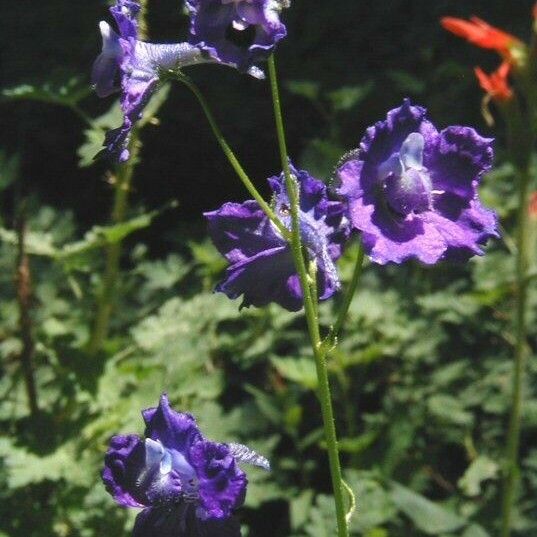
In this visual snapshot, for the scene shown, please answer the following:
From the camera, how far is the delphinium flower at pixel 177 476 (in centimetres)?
123

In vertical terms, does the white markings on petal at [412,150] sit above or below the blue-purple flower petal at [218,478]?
above

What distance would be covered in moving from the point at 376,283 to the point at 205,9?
5.26 feet

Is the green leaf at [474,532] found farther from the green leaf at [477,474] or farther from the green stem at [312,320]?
the green stem at [312,320]

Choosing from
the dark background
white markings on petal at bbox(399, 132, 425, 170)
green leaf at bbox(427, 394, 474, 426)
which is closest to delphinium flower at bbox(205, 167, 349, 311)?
white markings on petal at bbox(399, 132, 425, 170)

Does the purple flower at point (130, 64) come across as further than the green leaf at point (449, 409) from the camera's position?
No

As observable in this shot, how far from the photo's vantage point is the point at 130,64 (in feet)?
4.01

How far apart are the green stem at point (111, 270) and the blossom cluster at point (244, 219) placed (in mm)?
865

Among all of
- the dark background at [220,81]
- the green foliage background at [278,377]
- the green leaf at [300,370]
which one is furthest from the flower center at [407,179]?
the dark background at [220,81]

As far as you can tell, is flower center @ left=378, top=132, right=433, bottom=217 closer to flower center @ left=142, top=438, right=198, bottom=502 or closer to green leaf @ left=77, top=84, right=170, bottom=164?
flower center @ left=142, top=438, right=198, bottom=502

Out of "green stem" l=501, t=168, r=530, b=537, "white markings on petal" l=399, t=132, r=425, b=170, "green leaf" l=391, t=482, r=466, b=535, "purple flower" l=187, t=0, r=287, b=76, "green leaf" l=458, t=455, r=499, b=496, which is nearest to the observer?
"purple flower" l=187, t=0, r=287, b=76

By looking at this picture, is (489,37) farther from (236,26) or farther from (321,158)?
(236,26)

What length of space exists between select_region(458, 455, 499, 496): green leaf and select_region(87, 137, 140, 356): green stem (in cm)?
77

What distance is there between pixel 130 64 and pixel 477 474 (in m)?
1.47

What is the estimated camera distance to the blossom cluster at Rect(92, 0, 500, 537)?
1.22 meters
